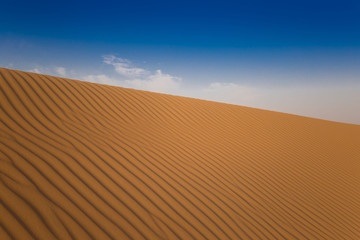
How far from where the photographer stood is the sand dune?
5.66 ft

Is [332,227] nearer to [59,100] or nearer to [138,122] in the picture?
[138,122]

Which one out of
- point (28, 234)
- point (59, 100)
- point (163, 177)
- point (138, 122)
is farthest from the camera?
point (138, 122)

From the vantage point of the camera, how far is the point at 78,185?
6.53ft

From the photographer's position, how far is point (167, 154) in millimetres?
3330

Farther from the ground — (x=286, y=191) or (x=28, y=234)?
(x=28, y=234)

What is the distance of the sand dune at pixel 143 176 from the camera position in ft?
5.66

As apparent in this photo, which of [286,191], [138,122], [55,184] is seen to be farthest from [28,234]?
[286,191]

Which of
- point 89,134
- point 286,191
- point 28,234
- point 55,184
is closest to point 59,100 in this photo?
point 89,134

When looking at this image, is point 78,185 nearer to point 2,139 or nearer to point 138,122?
point 2,139

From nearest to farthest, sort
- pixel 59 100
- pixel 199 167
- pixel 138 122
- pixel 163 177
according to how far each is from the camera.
Result: 1. pixel 163 177
2. pixel 199 167
3. pixel 59 100
4. pixel 138 122

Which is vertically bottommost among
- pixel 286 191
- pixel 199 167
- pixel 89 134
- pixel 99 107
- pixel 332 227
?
pixel 332 227

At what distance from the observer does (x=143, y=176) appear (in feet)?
8.31

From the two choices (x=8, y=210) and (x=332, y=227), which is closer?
(x=8, y=210)

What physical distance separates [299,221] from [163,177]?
220 cm
